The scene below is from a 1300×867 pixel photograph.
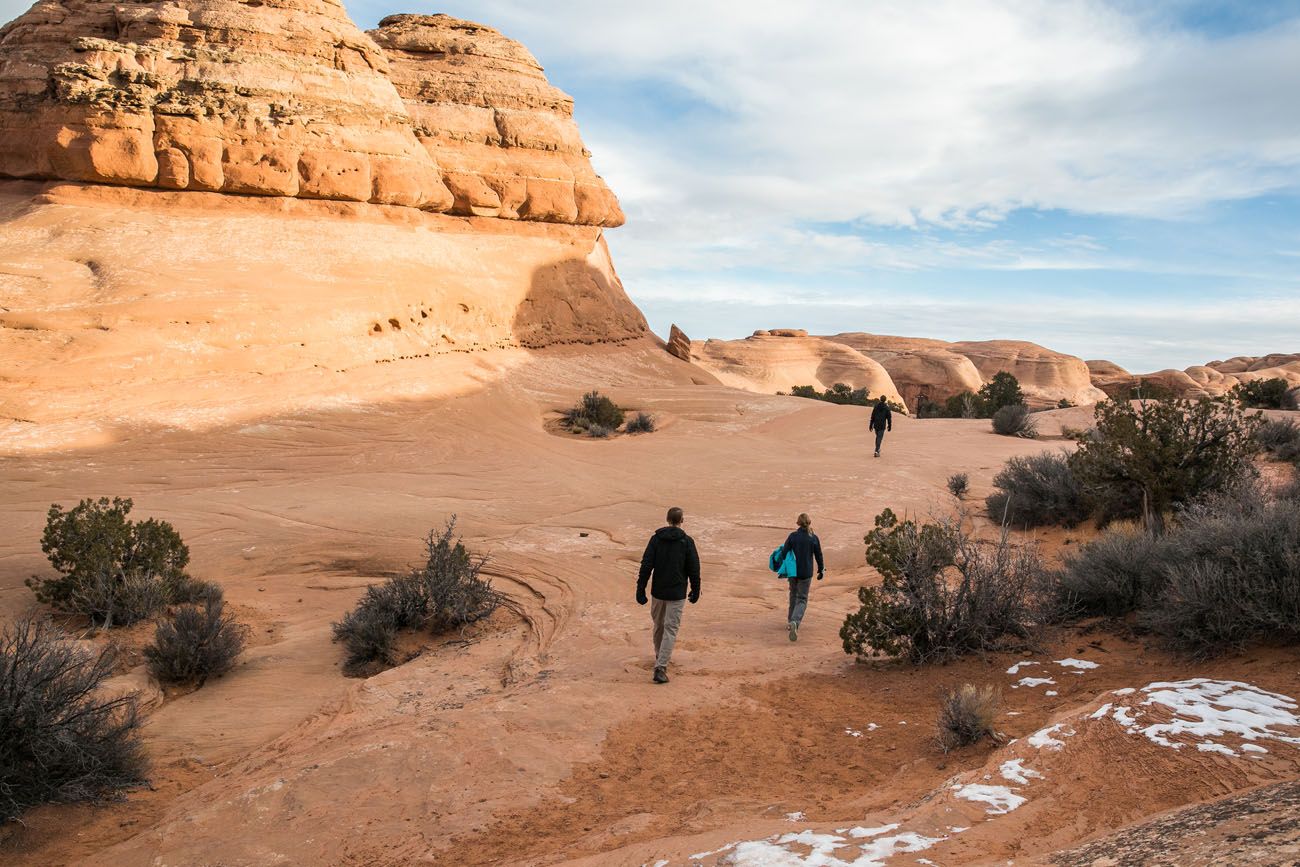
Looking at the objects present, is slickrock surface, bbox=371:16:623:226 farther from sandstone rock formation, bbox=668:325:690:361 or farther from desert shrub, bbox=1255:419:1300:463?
desert shrub, bbox=1255:419:1300:463

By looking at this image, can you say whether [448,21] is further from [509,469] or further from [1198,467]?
[1198,467]

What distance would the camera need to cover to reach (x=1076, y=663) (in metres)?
7.07

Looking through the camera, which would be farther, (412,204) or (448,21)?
(448,21)

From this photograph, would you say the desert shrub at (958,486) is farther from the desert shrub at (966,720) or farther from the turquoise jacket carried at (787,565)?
the desert shrub at (966,720)

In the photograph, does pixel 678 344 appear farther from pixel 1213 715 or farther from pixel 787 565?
pixel 1213 715

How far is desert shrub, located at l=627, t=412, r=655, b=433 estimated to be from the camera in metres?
24.0

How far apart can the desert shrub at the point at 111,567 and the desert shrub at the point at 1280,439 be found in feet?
59.2

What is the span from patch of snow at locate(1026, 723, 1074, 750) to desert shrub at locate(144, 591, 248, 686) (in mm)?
7309

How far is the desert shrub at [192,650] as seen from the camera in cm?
835

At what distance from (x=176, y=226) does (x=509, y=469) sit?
35.6ft

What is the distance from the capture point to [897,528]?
336 inches

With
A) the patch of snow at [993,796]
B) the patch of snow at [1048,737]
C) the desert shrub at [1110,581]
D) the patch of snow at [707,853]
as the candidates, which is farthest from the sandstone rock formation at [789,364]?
the patch of snow at [707,853]

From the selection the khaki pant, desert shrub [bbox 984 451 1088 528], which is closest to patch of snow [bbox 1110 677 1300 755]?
the khaki pant

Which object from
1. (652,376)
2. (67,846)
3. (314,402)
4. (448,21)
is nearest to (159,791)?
(67,846)
